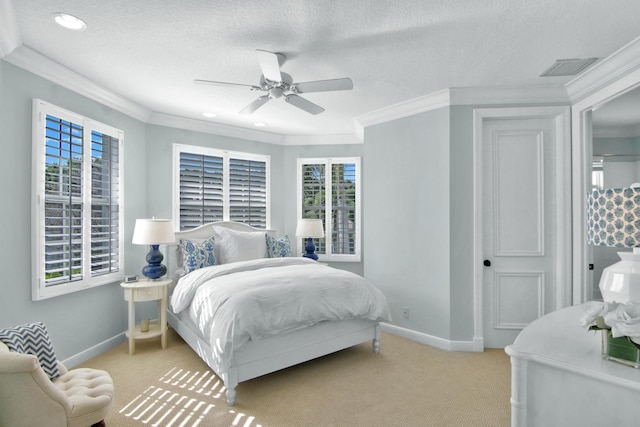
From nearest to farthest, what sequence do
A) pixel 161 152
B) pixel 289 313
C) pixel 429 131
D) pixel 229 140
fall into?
pixel 289 313 → pixel 429 131 → pixel 161 152 → pixel 229 140

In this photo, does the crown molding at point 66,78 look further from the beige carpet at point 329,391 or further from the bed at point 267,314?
the beige carpet at point 329,391

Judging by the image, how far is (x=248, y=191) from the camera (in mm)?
5238

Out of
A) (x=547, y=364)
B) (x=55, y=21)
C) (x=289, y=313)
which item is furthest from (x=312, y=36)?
(x=547, y=364)

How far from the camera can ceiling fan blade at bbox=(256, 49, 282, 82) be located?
2320 mm

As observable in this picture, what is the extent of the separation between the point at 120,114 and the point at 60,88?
2.60 ft

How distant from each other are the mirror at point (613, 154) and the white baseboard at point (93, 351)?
16.8 ft

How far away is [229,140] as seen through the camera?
506 cm

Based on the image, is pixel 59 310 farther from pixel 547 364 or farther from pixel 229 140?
pixel 547 364

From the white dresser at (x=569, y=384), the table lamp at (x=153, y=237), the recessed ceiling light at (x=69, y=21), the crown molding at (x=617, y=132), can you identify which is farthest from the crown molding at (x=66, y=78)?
the crown molding at (x=617, y=132)

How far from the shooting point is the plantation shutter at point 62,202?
9.55ft

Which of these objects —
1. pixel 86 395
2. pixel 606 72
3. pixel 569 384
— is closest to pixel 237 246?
pixel 86 395

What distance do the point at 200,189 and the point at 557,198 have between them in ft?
13.8

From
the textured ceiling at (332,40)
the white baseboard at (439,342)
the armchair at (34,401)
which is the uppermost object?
the textured ceiling at (332,40)

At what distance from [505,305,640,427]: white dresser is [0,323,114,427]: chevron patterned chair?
1998 mm
